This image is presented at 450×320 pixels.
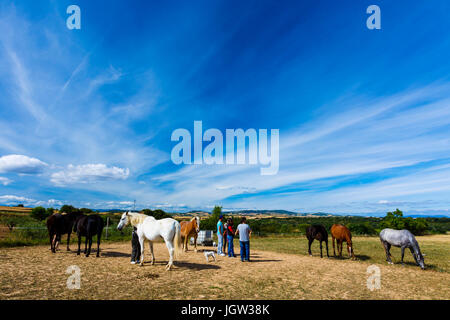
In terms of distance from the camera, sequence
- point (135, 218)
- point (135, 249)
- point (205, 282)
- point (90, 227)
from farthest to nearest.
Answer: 1. point (90, 227)
2. point (135, 218)
3. point (135, 249)
4. point (205, 282)

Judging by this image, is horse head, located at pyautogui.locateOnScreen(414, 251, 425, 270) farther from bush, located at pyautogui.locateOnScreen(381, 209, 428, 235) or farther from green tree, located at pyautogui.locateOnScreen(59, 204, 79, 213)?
green tree, located at pyautogui.locateOnScreen(59, 204, 79, 213)

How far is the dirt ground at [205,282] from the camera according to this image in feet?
18.7

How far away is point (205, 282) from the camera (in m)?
6.93

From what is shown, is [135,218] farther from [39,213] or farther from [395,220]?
[39,213]

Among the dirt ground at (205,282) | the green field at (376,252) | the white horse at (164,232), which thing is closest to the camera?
the dirt ground at (205,282)

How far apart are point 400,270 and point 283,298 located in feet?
24.9

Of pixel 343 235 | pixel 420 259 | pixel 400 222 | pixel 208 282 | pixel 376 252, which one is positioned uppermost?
pixel 343 235


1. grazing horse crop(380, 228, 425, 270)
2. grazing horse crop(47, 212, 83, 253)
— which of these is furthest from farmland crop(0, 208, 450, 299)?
grazing horse crop(47, 212, 83, 253)

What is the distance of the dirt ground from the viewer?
18.7 feet

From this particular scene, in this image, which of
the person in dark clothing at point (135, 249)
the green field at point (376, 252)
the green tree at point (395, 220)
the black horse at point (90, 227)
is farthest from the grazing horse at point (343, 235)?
the green tree at point (395, 220)

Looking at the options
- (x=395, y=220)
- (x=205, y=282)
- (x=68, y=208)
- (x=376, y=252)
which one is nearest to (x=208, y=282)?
(x=205, y=282)

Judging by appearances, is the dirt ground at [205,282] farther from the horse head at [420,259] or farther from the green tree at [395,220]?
the green tree at [395,220]
